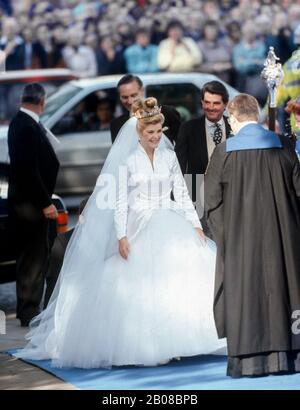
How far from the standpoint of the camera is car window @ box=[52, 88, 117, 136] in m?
18.3

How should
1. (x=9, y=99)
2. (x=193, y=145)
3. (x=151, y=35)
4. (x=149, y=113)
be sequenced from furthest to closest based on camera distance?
1. (x=151, y=35)
2. (x=9, y=99)
3. (x=193, y=145)
4. (x=149, y=113)

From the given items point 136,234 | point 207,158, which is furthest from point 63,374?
point 207,158

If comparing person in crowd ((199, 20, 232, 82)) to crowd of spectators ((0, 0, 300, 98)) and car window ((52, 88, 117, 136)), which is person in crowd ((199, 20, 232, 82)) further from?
car window ((52, 88, 117, 136))

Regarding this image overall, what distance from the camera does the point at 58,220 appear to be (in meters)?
12.3

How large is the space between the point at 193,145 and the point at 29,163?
138 cm

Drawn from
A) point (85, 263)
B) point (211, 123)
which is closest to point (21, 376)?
point (85, 263)

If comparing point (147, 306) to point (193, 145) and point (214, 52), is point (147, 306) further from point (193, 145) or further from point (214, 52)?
point (214, 52)

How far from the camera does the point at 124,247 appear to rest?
965cm

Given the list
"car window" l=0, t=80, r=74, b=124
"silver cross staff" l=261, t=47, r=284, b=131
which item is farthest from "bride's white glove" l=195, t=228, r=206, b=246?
"car window" l=0, t=80, r=74, b=124

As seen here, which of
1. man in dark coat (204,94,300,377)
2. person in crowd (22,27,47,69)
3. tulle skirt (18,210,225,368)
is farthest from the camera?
person in crowd (22,27,47,69)

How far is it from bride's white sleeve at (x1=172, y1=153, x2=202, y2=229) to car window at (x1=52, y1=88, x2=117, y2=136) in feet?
27.5

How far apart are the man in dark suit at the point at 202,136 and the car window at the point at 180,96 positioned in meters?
7.36
